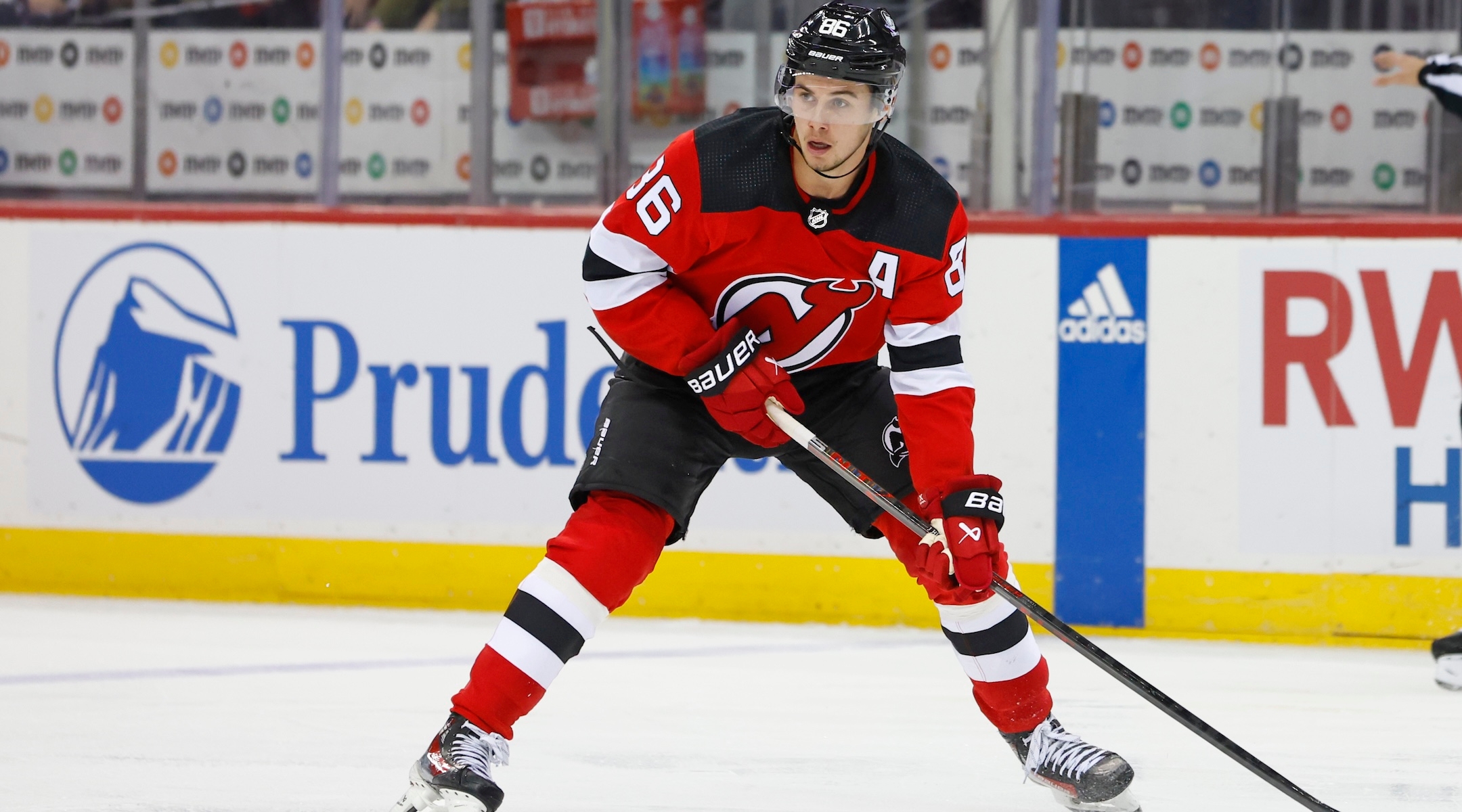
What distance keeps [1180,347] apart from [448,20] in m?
2.28

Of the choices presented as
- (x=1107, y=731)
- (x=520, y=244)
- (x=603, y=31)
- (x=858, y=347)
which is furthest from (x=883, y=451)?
(x=603, y=31)

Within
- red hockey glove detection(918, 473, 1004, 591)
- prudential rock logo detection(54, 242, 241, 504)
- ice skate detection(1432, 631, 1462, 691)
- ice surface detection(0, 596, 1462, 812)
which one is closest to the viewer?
red hockey glove detection(918, 473, 1004, 591)

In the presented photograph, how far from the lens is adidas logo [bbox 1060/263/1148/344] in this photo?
4.18 meters

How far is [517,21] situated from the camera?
4.80m

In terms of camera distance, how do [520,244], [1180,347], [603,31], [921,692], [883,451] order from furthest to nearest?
[603,31] < [520,244] < [1180,347] < [921,692] < [883,451]

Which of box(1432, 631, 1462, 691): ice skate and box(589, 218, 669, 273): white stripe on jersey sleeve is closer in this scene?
box(589, 218, 669, 273): white stripe on jersey sleeve

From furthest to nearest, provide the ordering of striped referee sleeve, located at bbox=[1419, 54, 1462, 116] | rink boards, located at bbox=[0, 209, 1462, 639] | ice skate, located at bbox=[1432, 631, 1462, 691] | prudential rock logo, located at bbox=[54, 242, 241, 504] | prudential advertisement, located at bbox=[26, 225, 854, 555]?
prudential rock logo, located at bbox=[54, 242, 241, 504]
prudential advertisement, located at bbox=[26, 225, 854, 555]
rink boards, located at bbox=[0, 209, 1462, 639]
striped referee sleeve, located at bbox=[1419, 54, 1462, 116]
ice skate, located at bbox=[1432, 631, 1462, 691]

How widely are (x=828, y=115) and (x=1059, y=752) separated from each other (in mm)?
995

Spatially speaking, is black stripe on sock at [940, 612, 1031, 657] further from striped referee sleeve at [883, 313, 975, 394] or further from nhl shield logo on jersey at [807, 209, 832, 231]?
nhl shield logo on jersey at [807, 209, 832, 231]

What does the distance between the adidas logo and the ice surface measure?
2.52 feet

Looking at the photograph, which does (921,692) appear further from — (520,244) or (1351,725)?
(520,244)

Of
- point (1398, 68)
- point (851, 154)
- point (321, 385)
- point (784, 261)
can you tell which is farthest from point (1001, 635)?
point (321, 385)

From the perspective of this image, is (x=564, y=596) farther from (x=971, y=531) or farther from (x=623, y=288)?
(x=971, y=531)

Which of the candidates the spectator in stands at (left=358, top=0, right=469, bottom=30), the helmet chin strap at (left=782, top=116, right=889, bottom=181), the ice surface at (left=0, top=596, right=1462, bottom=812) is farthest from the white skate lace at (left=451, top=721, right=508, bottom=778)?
the spectator in stands at (left=358, top=0, right=469, bottom=30)
